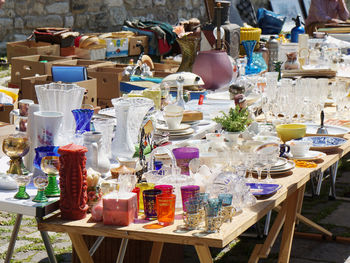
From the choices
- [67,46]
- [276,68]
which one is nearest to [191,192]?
[276,68]

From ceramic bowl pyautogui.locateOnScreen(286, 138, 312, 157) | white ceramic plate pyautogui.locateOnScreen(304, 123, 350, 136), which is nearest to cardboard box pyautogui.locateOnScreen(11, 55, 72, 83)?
white ceramic plate pyautogui.locateOnScreen(304, 123, 350, 136)

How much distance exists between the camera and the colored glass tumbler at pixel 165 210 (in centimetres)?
219

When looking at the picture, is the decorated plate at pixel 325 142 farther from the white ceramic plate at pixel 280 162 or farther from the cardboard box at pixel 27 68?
the cardboard box at pixel 27 68

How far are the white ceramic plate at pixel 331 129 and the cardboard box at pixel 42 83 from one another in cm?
150

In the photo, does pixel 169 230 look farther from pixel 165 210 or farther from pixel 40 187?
pixel 40 187

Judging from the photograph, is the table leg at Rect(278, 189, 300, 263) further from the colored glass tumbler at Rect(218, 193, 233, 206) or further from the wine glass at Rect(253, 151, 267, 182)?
the colored glass tumbler at Rect(218, 193, 233, 206)

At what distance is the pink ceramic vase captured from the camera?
4.29 meters

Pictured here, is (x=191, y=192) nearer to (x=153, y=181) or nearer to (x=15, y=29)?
(x=153, y=181)

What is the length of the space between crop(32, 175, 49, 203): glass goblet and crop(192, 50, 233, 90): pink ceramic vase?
2147 mm

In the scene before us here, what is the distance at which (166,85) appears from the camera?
374 centimetres

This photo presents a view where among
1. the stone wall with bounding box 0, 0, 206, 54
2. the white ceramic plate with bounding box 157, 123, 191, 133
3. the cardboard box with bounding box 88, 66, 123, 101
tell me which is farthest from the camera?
→ the stone wall with bounding box 0, 0, 206, 54

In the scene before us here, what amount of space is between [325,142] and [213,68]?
1274mm

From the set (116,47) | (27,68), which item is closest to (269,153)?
(27,68)

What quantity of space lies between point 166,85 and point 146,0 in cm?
849
